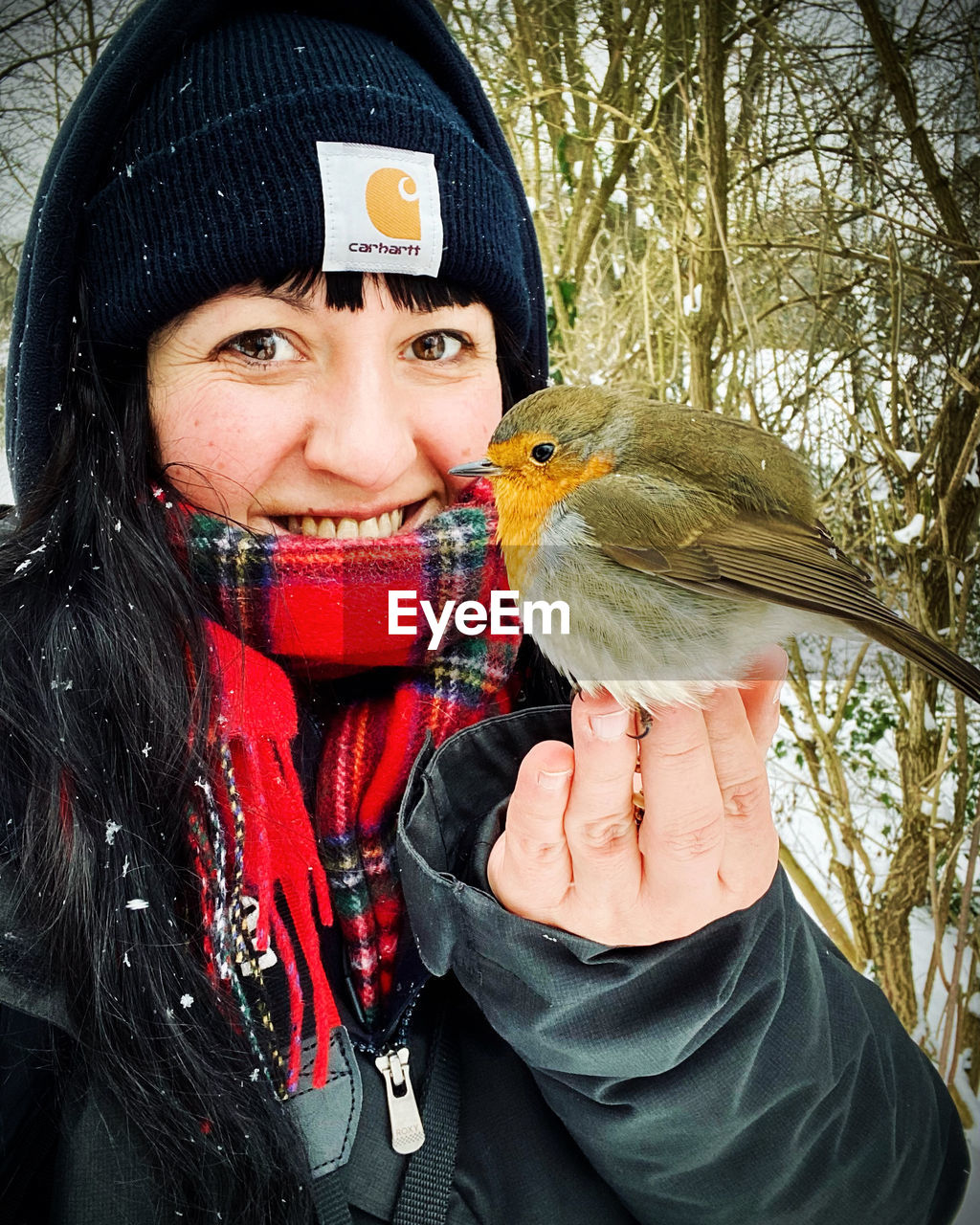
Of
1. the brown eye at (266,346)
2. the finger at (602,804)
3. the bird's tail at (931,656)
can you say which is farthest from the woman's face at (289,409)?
the bird's tail at (931,656)

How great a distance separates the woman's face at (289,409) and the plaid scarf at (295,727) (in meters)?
0.06

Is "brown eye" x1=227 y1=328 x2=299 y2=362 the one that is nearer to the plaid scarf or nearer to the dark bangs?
the dark bangs

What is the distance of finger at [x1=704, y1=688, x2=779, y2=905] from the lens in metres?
0.76

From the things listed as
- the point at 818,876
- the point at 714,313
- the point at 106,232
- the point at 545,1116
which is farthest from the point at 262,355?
the point at 818,876

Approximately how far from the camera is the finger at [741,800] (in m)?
0.76

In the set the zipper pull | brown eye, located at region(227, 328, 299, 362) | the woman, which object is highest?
brown eye, located at region(227, 328, 299, 362)

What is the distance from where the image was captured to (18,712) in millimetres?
820

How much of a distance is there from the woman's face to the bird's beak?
73mm

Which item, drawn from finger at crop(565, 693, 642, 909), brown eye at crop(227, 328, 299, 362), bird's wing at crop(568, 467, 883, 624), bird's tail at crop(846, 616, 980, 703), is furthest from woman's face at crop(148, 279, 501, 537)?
bird's tail at crop(846, 616, 980, 703)

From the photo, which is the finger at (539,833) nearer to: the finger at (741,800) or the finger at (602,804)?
the finger at (602,804)

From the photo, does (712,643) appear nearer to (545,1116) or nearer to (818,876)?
(545,1116)

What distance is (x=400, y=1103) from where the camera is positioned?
854 millimetres

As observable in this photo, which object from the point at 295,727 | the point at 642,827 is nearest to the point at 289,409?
the point at 295,727

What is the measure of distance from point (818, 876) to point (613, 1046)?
164 cm
